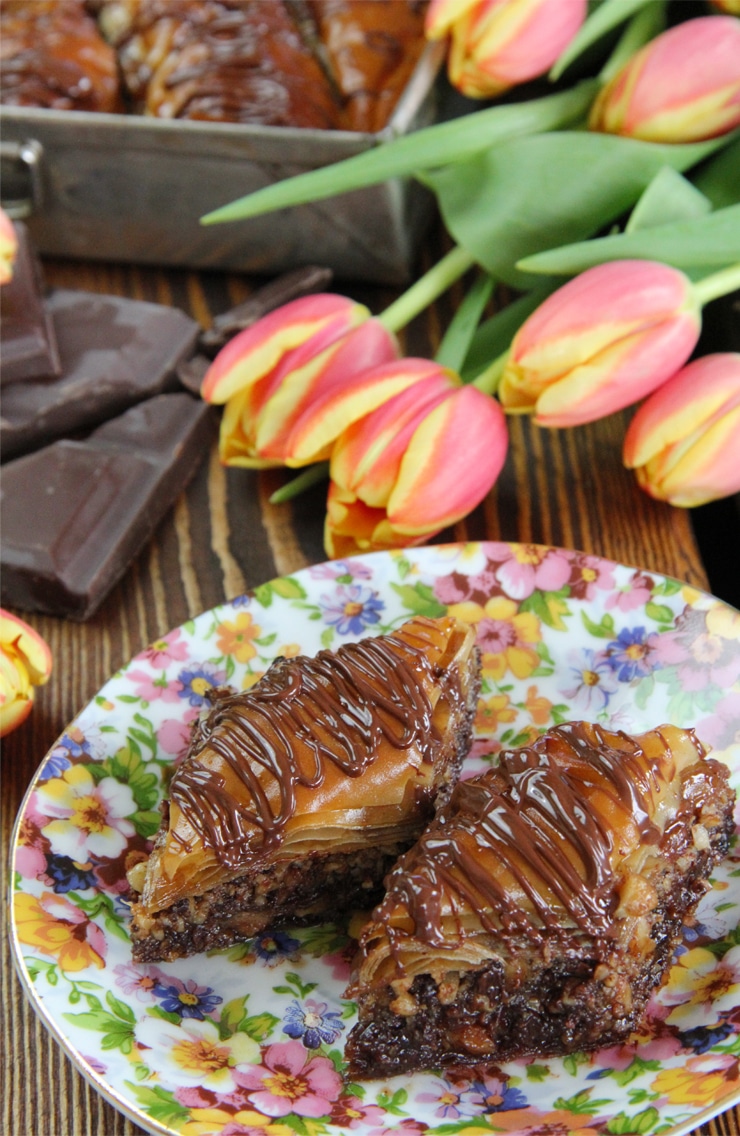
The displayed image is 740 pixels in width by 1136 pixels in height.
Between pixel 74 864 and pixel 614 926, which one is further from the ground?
pixel 614 926

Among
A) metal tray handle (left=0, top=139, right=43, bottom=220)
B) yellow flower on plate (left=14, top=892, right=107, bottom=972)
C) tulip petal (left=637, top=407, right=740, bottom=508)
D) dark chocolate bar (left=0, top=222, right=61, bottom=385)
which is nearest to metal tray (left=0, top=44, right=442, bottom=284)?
metal tray handle (left=0, top=139, right=43, bottom=220)

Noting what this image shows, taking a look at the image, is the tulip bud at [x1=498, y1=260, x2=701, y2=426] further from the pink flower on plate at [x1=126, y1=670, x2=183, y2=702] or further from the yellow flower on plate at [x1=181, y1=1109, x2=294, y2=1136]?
the yellow flower on plate at [x1=181, y1=1109, x2=294, y2=1136]

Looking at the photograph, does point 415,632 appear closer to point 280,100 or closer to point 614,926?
point 614,926

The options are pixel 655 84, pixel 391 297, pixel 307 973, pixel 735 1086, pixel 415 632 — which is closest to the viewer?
pixel 735 1086

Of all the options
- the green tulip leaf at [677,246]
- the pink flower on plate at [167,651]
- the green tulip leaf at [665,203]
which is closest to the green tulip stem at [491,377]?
the green tulip leaf at [677,246]

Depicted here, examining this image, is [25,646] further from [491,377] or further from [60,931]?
[491,377]

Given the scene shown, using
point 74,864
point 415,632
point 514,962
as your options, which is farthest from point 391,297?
point 514,962

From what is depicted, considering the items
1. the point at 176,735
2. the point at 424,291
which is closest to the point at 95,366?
the point at 424,291

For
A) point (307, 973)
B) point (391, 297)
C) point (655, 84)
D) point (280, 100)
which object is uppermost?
point (655, 84)
